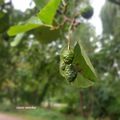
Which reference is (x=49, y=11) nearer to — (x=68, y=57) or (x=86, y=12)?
(x=68, y=57)

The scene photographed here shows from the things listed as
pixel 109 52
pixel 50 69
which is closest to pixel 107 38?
pixel 109 52

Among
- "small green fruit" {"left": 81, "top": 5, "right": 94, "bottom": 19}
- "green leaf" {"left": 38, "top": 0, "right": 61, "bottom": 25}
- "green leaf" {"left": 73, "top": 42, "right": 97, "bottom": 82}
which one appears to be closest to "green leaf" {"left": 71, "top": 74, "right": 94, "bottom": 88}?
"green leaf" {"left": 73, "top": 42, "right": 97, "bottom": 82}

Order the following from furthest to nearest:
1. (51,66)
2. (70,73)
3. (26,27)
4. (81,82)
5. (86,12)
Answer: (51,66)
(86,12)
(26,27)
(81,82)
(70,73)

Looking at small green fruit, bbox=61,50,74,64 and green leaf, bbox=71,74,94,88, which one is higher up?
small green fruit, bbox=61,50,74,64

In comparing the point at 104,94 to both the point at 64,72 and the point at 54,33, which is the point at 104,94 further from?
the point at 64,72

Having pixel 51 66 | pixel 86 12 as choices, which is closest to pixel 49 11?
pixel 86 12

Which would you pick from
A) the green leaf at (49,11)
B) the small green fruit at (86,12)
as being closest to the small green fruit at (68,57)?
the green leaf at (49,11)

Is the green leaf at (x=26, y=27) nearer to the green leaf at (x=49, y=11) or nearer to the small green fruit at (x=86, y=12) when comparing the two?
the green leaf at (x=49, y=11)

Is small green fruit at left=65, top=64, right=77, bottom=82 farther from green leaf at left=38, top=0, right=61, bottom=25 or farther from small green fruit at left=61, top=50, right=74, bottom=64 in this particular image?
green leaf at left=38, top=0, right=61, bottom=25
